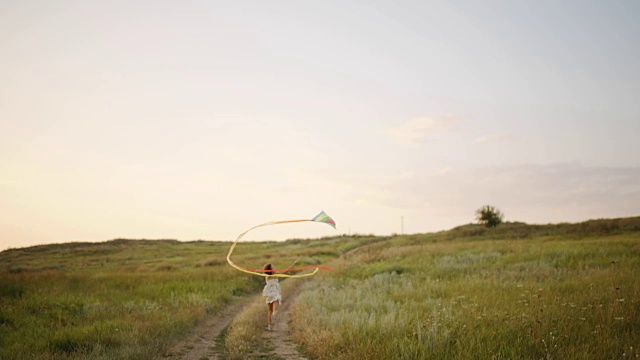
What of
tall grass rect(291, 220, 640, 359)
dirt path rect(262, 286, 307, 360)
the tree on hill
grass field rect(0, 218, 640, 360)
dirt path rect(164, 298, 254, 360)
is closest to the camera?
tall grass rect(291, 220, 640, 359)

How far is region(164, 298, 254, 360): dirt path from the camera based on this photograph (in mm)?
9359

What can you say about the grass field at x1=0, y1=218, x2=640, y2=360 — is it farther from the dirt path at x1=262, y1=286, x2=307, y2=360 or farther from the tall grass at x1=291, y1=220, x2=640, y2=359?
the dirt path at x1=262, y1=286, x2=307, y2=360

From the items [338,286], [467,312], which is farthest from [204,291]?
[467,312]

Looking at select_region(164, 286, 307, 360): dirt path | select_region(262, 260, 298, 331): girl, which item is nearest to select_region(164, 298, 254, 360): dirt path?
select_region(164, 286, 307, 360): dirt path

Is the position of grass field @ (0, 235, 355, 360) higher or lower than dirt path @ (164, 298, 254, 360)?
higher

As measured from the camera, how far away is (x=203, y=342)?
10.7m

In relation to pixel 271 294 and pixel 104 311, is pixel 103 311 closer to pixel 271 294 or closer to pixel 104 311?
pixel 104 311

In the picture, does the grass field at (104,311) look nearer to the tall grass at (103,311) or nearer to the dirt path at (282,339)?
the tall grass at (103,311)

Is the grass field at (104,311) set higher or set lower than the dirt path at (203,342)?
higher

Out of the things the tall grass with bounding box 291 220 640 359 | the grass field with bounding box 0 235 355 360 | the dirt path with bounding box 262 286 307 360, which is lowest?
the dirt path with bounding box 262 286 307 360

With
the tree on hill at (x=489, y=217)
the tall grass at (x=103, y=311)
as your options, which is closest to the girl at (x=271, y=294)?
the tall grass at (x=103, y=311)

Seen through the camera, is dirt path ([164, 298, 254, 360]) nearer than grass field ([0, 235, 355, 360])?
No

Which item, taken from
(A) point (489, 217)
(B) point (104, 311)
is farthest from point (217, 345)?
(A) point (489, 217)

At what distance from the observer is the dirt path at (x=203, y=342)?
9359 millimetres
